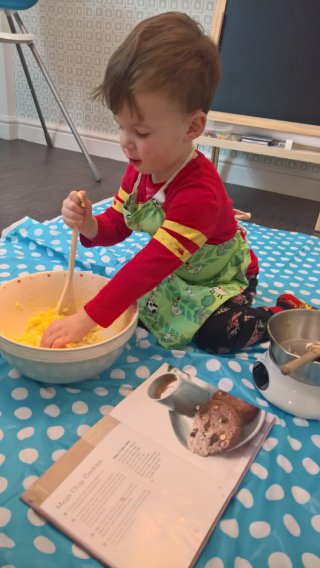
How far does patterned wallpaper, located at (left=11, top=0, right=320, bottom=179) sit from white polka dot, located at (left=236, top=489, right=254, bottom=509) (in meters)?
1.59

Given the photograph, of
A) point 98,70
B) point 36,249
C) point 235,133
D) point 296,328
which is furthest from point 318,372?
point 98,70

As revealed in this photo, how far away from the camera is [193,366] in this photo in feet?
2.72

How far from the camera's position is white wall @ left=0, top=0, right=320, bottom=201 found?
76.4 inches

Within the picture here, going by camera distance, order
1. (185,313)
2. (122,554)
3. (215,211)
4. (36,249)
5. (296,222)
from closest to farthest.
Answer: (122,554) → (215,211) → (185,313) → (36,249) → (296,222)

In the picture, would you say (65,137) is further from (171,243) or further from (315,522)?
(315,522)

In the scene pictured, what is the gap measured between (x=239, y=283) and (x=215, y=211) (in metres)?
0.23

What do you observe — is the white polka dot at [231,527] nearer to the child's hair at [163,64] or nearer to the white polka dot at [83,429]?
the white polka dot at [83,429]

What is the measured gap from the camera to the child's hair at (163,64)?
1.97ft

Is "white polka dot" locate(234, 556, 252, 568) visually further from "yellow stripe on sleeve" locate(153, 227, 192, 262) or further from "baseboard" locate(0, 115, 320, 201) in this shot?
"baseboard" locate(0, 115, 320, 201)

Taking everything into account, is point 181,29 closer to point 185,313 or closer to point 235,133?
point 185,313

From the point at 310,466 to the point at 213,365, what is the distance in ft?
0.79

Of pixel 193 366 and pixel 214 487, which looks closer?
pixel 214 487

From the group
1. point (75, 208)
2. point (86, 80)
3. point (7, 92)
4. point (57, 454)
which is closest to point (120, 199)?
point (75, 208)

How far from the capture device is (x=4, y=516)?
547 mm
